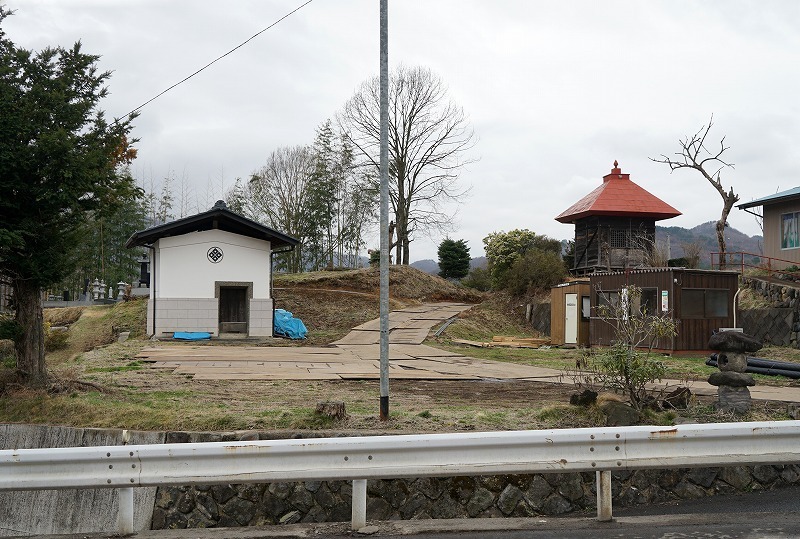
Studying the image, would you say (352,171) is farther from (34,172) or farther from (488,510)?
(488,510)

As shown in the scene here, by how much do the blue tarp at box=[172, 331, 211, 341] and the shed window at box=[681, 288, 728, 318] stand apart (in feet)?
55.1

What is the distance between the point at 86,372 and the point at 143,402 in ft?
17.3

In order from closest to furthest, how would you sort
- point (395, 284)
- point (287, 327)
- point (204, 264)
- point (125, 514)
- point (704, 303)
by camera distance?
Result: point (125, 514) → point (704, 303) → point (204, 264) → point (287, 327) → point (395, 284)

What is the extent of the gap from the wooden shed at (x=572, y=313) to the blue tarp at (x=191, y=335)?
13.3 m

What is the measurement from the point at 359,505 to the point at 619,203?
1384 inches

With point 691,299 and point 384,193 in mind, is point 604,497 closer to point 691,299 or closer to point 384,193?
point 384,193

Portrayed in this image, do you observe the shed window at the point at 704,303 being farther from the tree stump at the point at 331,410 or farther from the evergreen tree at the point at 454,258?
A: the evergreen tree at the point at 454,258

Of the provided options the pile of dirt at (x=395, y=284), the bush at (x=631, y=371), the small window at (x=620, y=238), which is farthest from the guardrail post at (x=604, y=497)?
the pile of dirt at (x=395, y=284)

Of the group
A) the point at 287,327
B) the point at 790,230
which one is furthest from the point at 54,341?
the point at 790,230

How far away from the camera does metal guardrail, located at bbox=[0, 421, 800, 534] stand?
5477 mm

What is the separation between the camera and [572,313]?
27.6 metres

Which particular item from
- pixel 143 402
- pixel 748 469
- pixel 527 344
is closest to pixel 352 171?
pixel 527 344

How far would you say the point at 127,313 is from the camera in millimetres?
31906

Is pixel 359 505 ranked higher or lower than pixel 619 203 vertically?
lower
